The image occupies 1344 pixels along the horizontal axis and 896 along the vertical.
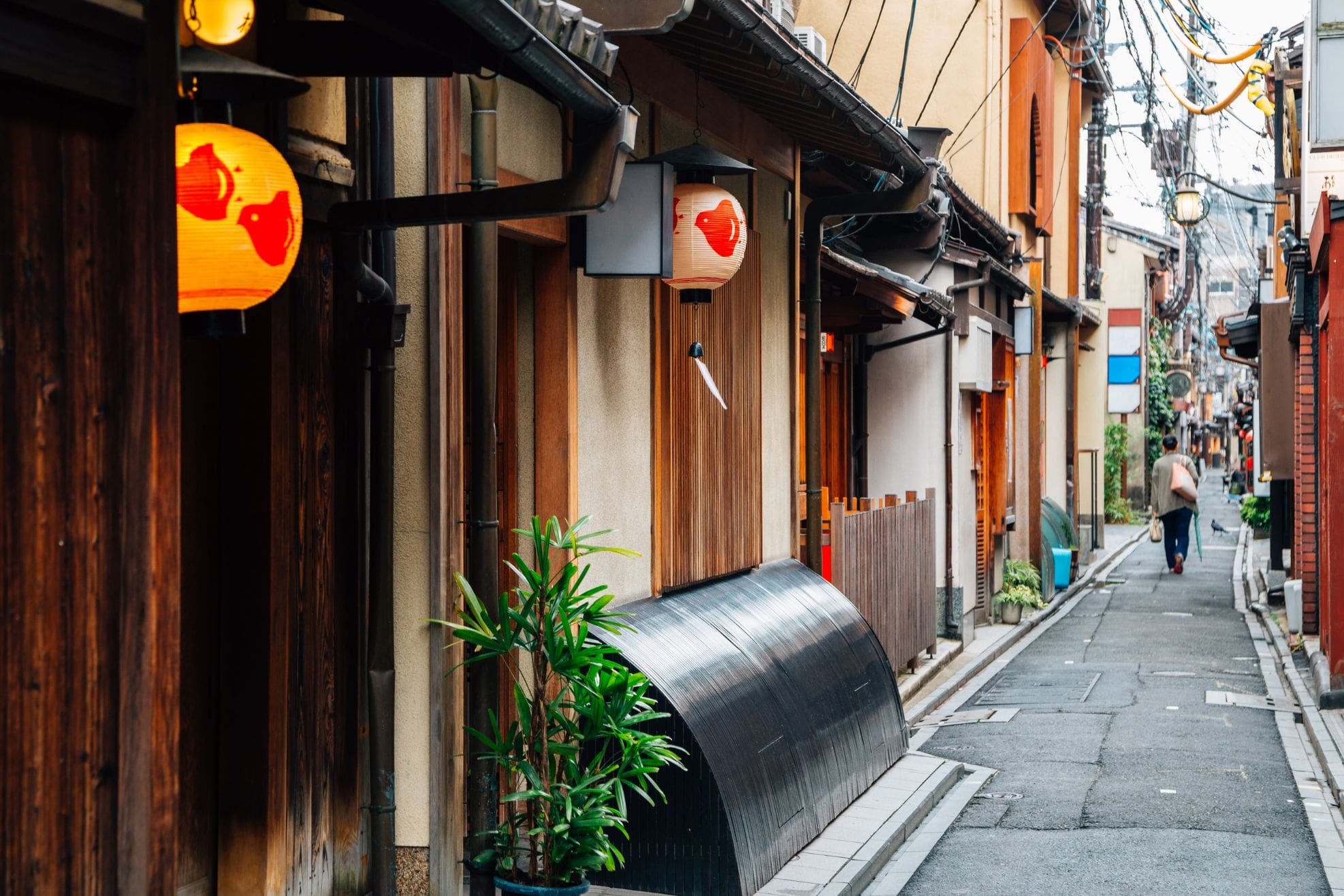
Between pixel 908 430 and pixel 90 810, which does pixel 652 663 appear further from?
pixel 908 430

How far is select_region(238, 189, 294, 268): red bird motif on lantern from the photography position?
4.29m

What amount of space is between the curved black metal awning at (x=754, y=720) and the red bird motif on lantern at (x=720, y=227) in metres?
2.12

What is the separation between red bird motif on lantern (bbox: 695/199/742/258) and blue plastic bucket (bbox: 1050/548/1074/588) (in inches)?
724

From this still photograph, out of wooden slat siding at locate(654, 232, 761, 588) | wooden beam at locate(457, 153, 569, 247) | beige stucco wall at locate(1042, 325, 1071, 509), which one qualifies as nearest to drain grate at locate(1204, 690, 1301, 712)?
wooden slat siding at locate(654, 232, 761, 588)

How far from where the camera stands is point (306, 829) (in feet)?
18.6

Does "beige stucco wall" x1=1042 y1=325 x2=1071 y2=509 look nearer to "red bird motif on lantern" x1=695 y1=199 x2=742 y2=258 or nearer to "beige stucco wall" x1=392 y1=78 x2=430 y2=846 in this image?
"red bird motif on lantern" x1=695 y1=199 x2=742 y2=258

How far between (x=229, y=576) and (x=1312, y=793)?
27.5ft

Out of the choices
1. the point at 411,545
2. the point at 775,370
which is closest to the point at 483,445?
the point at 411,545

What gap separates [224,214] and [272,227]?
0.17m

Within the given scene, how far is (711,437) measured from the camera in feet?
30.9

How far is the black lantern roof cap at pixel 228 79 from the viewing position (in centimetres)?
398

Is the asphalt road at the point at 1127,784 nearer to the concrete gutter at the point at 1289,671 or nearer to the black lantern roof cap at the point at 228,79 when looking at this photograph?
the concrete gutter at the point at 1289,671

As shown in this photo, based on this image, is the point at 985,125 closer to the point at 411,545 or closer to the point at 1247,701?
the point at 1247,701

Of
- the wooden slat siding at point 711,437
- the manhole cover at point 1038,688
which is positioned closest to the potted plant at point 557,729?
the wooden slat siding at point 711,437
